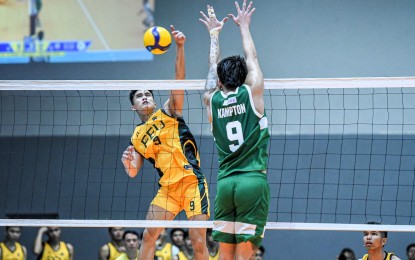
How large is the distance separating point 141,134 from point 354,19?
7.32 meters

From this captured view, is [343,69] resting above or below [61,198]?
above

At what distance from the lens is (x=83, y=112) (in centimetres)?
1538

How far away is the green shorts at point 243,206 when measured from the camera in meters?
6.59

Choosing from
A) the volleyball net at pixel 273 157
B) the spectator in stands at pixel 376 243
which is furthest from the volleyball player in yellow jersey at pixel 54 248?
the spectator in stands at pixel 376 243

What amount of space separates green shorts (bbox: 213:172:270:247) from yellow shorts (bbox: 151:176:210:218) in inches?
81.5

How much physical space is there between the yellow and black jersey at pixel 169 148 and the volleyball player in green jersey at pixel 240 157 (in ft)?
7.35

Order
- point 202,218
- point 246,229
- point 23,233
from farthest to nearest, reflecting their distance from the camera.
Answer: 1. point 23,233
2. point 202,218
3. point 246,229

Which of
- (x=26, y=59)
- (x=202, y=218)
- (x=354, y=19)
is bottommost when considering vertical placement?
(x=202, y=218)

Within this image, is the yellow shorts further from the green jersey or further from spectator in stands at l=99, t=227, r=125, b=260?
spectator in stands at l=99, t=227, r=125, b=260

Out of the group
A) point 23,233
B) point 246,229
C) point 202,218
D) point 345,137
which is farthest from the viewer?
Result: point 23,233

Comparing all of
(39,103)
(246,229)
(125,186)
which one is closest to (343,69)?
(125,186)

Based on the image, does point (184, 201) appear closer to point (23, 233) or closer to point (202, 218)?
point (202, 218)

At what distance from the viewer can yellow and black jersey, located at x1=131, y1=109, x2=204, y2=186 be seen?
354 inches

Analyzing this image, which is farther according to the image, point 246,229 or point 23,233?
point 23,233
